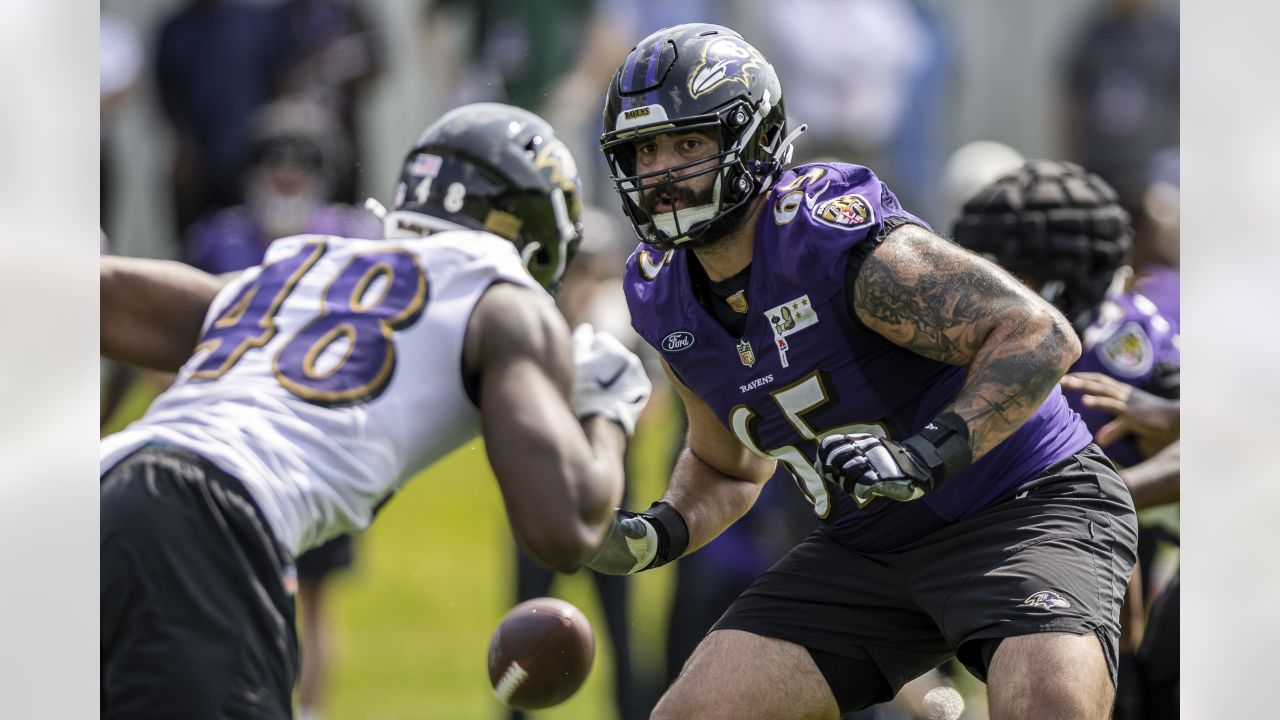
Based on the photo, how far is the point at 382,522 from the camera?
8.77 m

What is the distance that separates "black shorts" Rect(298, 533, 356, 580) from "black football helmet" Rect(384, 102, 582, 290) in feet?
9.95

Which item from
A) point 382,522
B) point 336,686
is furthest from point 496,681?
point 382,522

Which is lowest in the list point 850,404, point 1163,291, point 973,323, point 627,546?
point 627,546

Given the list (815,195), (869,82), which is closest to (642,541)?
(815,195)

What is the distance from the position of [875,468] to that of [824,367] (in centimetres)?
55

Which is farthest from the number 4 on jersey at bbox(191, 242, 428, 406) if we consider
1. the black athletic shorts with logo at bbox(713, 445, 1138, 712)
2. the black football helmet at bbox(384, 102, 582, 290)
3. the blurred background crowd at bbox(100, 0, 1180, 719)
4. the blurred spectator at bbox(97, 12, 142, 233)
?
the blurred spectator at bbox(97, 12, 142, 233)

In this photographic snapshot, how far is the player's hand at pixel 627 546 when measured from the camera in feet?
14.1

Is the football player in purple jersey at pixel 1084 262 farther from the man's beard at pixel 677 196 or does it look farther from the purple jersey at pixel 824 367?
the man's beard at pixel 677 196

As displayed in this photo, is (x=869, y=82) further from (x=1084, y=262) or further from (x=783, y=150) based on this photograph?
(x=783, y=150)

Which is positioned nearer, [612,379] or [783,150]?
[612,379]

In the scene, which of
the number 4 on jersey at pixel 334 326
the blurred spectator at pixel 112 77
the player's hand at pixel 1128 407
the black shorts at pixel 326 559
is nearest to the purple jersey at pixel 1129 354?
the player's hand at pixel 1128 407

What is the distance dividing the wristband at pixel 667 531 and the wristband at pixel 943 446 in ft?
3.22

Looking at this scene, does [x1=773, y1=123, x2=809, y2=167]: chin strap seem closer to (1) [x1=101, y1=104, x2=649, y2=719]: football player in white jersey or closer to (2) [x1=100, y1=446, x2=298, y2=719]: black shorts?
(1) [x1=101, y1=104, x2=649, y2=719]: football player in white jersey

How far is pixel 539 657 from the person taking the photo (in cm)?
436
